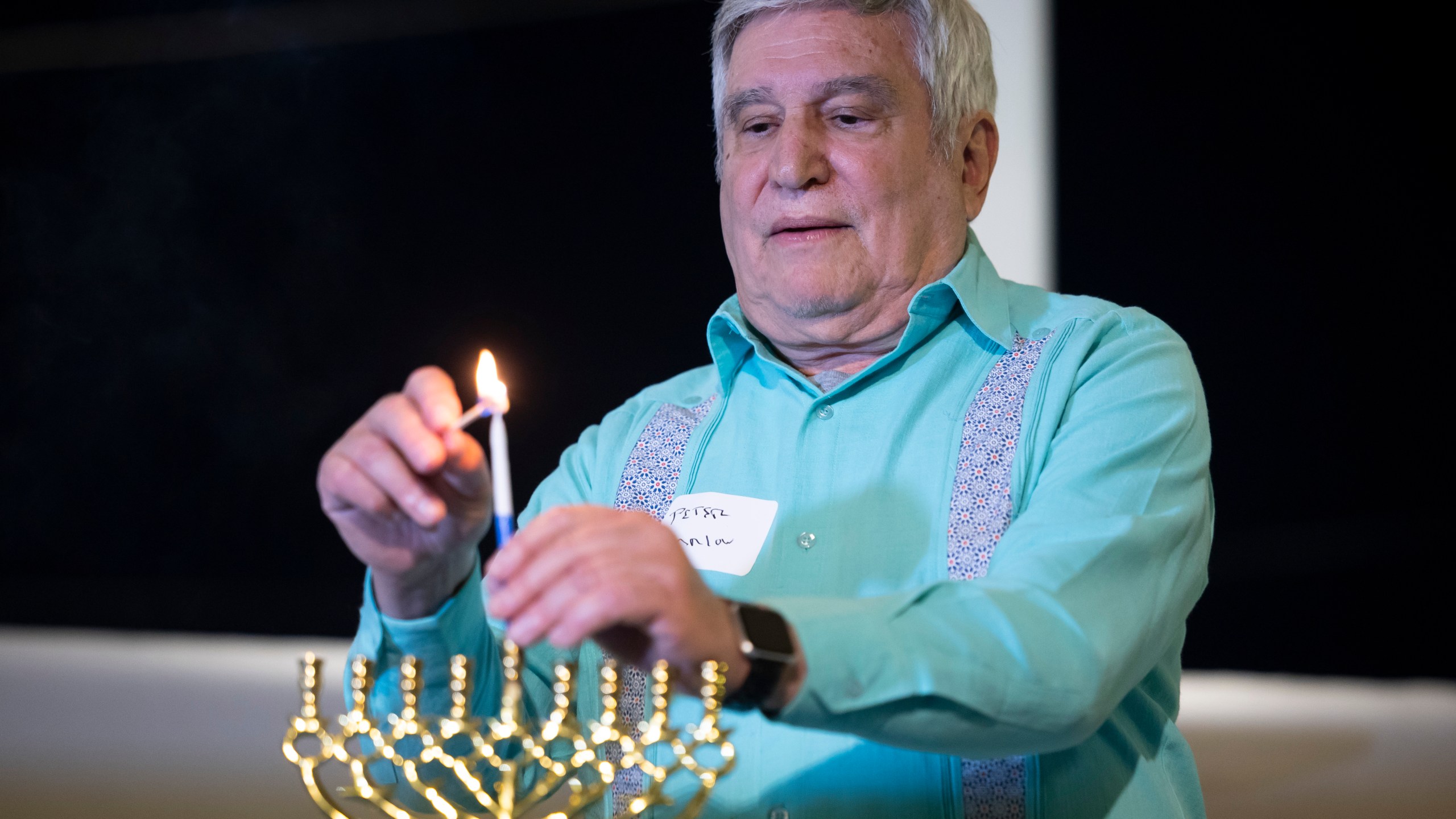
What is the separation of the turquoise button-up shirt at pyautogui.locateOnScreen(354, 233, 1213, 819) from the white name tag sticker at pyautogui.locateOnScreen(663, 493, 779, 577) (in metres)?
0.01

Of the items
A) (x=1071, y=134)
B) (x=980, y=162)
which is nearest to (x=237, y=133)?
(x=1071, y=134)

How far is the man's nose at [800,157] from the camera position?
4.50 ft

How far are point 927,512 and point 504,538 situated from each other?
0.58 meters

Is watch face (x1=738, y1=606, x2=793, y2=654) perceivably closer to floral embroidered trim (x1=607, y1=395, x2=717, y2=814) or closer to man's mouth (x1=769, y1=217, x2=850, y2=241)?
floral embroidered trim (x1=607, y1=395, x2=717, y2=814)

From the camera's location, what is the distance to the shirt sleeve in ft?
2.73

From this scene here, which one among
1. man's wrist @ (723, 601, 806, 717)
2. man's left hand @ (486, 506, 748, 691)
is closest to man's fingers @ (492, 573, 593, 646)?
man's left hand @ (486, 506, 748, 691)

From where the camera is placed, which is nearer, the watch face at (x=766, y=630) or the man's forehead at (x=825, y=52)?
the watch face at (x=766, y=630)

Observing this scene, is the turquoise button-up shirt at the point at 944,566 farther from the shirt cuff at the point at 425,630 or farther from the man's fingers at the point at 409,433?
the man's fingers at the point at 409,433

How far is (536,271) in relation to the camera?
3090mm

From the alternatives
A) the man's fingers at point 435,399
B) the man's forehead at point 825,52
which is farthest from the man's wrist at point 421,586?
the man's forehead at point 825,52

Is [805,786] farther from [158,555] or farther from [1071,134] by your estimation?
[158,555]

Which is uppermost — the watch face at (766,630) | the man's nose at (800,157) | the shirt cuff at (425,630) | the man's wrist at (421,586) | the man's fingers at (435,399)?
Answer: the man's nose at (800,157)

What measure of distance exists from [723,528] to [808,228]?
15.0 inches

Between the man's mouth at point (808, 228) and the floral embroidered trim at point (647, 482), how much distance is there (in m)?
0.24
